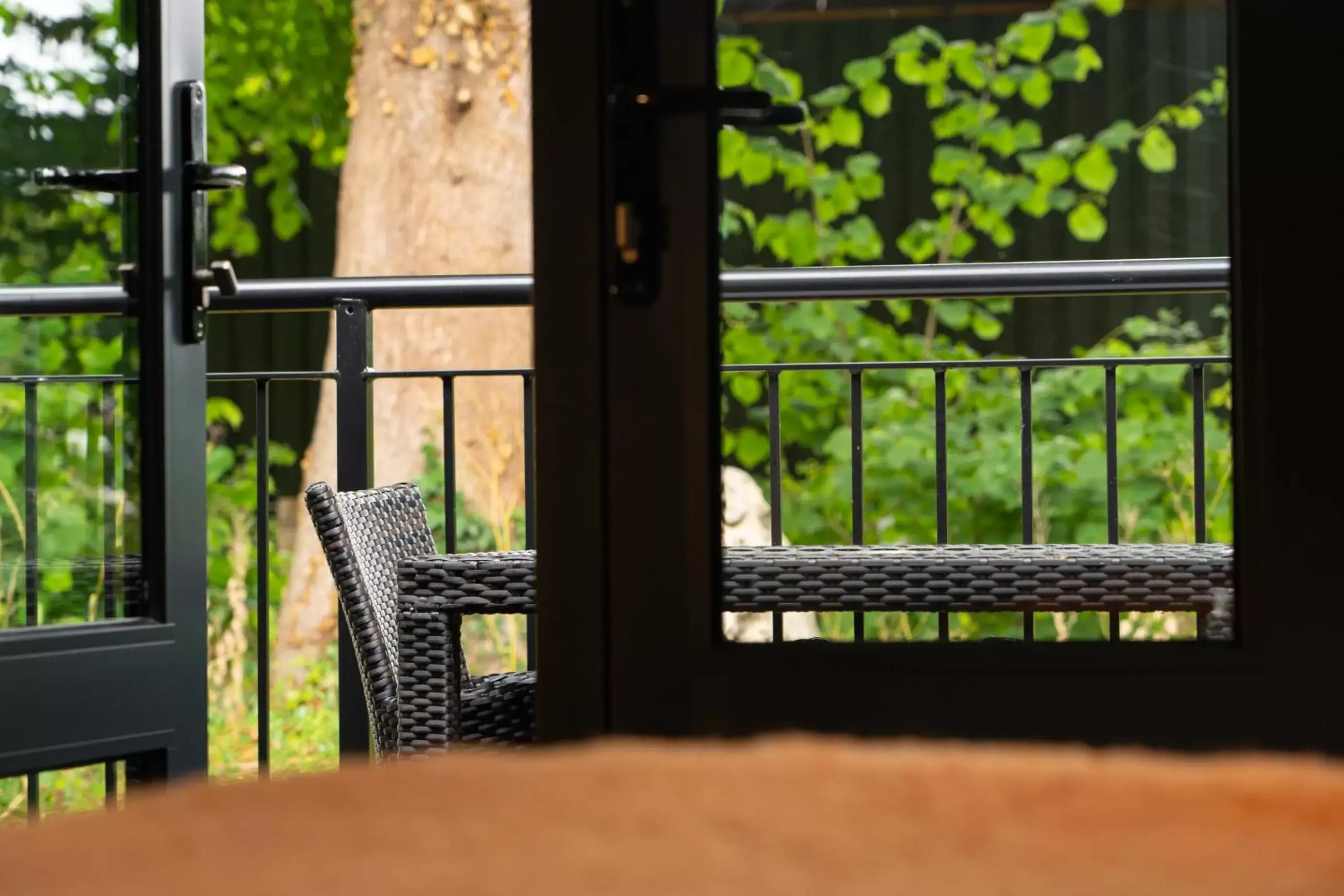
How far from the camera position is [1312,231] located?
4.36 ft

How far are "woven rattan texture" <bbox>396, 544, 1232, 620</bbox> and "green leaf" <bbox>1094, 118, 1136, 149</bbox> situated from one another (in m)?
0.57

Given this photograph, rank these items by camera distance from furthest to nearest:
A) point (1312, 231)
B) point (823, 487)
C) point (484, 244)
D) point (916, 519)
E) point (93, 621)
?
1. point (484, 244)
2. point (916, 519)
3. point (823, 487)
4. point (93, 621)
5. point (1312, 231)

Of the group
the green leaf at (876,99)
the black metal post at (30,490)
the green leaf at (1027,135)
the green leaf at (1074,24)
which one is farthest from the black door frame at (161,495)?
the green leaf at (1027,135)

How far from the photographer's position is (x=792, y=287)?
1.79m

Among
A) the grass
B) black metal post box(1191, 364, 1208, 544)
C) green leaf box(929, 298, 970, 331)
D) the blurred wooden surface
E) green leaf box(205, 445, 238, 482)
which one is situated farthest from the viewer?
green leaf box(205, 445, 238, 482)

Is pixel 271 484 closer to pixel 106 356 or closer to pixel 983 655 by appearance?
pixel 106 356

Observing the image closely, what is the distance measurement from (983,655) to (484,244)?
4.18 metres

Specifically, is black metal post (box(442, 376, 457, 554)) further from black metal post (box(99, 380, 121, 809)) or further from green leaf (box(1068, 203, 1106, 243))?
green leaf (box(1068, 203, 1106, 243))

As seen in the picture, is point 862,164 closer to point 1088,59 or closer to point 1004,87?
point 1004,87

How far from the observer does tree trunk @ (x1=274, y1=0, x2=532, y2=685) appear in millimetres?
5320

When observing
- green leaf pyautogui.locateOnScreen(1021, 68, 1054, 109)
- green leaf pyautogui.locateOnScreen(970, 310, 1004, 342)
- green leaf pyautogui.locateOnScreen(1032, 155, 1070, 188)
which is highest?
green leaf pyautogui.locateOnScreen(1021, 68, 1054, 109)

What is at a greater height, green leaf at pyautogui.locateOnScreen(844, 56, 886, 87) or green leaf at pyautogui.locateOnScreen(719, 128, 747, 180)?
green leaf at pyautogui.locateOnScreen(844, 56, 886, 87)

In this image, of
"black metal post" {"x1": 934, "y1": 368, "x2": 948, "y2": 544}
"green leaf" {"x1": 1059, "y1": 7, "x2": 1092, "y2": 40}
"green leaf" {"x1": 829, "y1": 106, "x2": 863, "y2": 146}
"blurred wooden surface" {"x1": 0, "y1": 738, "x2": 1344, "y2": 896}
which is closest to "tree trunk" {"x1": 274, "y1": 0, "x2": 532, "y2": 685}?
"black metal post" {"x1": 934, "y1": 368, "x2": 948, "y2": 544}

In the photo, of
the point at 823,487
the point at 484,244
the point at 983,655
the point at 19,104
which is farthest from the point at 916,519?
the point at 484,244
